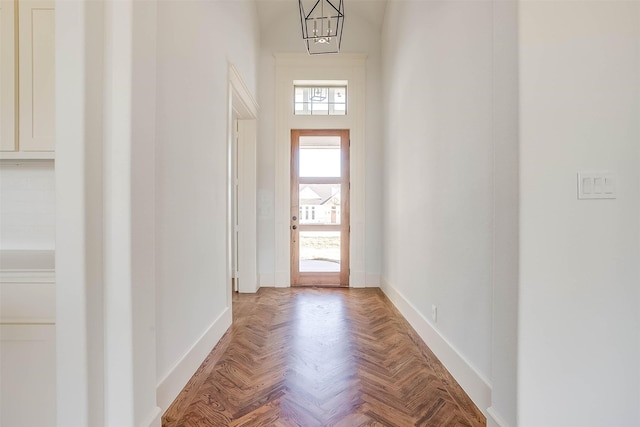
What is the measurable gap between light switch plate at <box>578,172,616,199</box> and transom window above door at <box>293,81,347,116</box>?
3.55 m

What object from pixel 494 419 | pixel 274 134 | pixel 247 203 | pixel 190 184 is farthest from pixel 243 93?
pixel 494 419

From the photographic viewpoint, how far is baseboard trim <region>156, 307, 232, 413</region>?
1592mm

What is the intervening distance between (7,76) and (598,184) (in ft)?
9.21

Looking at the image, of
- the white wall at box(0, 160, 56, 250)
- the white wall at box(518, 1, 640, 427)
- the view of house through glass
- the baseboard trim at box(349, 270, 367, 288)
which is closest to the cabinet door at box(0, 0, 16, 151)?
the white wall at box(0, 160, 56, 250)

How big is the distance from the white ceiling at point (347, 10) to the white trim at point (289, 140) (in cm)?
54

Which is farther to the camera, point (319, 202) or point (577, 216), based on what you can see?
point (319, 202)

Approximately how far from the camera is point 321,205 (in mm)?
4434

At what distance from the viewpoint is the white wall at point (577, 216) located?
1.24 meters

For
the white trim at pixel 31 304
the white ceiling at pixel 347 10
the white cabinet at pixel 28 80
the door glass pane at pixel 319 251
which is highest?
the white ceiling at pixel 347 10

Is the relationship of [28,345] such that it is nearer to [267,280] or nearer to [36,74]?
[36,74]

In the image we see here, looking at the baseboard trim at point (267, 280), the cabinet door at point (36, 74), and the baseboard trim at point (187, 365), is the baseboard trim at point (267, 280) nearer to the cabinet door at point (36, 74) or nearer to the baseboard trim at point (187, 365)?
the baseboard trim at point (187, 365)

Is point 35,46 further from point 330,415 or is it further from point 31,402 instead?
point 330,415

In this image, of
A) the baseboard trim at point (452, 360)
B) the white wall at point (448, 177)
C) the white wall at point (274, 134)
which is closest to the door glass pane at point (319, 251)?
the white wall at point (274, 134)

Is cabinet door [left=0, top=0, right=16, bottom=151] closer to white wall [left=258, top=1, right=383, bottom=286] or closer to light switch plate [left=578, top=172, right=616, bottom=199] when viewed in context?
light switch plate [left=578, top=172, right=616, bottom=199]
